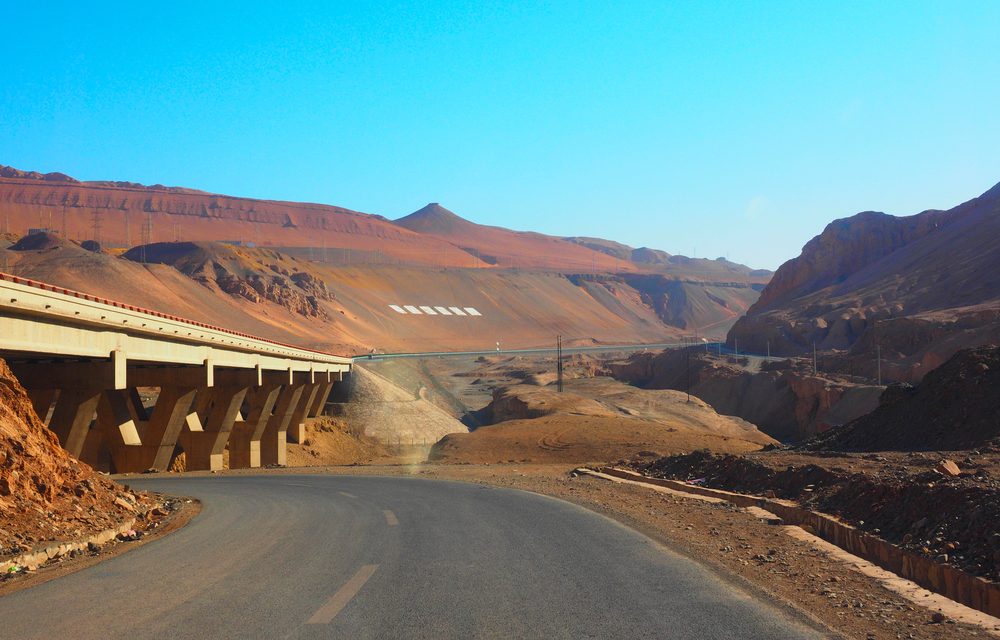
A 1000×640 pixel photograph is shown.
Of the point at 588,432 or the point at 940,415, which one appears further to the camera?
the point at 588,432

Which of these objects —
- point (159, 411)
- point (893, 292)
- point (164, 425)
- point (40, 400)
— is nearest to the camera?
point (40, 400)

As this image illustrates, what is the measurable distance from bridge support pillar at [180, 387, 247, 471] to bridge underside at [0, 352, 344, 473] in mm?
47

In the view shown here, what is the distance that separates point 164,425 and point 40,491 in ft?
71.6

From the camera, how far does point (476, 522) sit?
1406 centimetres

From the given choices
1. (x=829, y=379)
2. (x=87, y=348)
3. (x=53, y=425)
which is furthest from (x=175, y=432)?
(x=829, y=379)

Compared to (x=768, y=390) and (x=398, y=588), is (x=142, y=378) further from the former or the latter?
(x=768, y=390)

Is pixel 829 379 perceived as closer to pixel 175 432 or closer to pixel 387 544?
pixel 175 432

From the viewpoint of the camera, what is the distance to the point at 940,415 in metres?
24.9

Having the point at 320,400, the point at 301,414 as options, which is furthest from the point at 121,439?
the point at 320,400

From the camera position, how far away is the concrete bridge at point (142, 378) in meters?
20.9

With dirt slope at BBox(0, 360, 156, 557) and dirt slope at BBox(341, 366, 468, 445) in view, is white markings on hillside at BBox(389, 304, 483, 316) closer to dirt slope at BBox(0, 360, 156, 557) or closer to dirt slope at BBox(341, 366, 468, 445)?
dirt slope at BBox(341, 366, 468, 445)

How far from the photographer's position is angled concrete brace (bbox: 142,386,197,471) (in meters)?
34.4

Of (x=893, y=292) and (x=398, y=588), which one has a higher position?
(x=893, y=292)

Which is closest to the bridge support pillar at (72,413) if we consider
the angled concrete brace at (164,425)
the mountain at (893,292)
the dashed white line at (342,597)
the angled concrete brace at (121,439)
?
the angled concrete brace at (121,439)
